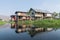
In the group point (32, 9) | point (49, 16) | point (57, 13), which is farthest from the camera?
point (57, 13)

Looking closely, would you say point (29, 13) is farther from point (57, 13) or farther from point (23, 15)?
point (57, 13)

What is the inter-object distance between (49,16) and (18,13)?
15.2m

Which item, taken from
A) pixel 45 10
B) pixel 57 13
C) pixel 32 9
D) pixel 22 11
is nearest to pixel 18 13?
pixel 22 11

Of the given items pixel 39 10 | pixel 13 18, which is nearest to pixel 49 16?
pixel 39 10

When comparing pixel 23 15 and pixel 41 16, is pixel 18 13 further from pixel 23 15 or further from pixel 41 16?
pixel 41 16

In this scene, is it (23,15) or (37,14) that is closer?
(37,14)

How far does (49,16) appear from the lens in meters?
68.1

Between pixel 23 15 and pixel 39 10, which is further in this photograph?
pixel 23 15

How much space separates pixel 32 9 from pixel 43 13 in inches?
281

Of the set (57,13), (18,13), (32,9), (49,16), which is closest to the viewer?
(32,9)

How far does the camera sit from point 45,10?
65750 millimetres

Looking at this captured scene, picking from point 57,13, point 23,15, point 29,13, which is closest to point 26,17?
point 23,15

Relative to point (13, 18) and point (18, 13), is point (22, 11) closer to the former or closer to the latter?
point (18, 13)

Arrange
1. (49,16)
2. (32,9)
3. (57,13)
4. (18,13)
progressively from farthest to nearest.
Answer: (57,13), (49,16), (18,13), (32,9)
